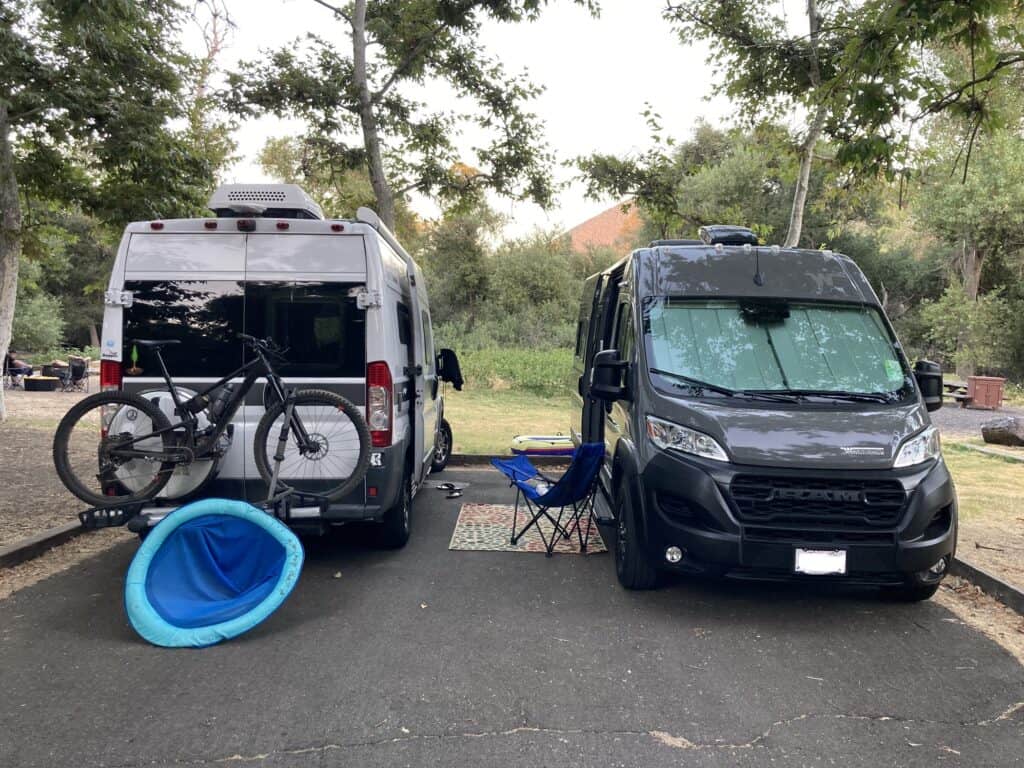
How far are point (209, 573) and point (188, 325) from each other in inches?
67.3

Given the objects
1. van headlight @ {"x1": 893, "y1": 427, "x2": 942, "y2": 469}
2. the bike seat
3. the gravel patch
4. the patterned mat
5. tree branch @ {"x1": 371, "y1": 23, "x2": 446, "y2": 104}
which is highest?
tree branch @ {"x1": 371, "y1": 23, "x2": 446, "y2": 104}

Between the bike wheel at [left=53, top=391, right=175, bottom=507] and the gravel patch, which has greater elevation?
the bike wheel at [left=53, top=391, right=175, bottom=507]

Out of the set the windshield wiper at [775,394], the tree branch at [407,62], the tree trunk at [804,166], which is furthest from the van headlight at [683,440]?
the tree branch at [407,62]

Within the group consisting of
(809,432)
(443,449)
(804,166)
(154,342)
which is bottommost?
(443,449)

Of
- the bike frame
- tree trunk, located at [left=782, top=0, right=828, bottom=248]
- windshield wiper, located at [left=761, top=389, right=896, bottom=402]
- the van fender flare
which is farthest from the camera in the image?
tree trunk, located at [left=782, top=0, right=828, bottom=248]

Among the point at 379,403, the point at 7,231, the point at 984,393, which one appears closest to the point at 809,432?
the point at 379,403

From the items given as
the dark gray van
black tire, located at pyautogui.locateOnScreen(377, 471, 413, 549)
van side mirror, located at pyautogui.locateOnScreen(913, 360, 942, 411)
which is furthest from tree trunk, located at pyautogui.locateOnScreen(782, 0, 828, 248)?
black tire, located at pyautogui.locateOnScreen(377, 471, 413, 549)

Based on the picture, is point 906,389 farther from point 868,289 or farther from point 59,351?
point 59,351

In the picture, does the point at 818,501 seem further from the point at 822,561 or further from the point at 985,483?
the point at 985,483

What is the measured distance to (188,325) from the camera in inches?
211

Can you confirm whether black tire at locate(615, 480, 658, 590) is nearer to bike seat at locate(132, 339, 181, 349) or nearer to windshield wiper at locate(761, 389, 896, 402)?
windshield wiper at locate(761, 389, 896, 402)

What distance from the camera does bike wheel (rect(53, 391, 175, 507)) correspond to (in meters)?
5.10

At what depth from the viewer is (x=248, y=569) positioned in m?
4.85

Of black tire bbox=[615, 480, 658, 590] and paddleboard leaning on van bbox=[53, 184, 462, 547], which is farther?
paddleboard leaning on van bbox=[53, 184, 462, 547]
